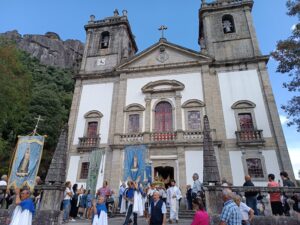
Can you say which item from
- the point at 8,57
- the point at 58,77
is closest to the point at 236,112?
the point at 8,57

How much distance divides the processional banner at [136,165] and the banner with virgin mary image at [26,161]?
5743mm

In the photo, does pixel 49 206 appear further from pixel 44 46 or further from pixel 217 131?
pixel 44 46

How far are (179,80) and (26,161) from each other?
1152 cm

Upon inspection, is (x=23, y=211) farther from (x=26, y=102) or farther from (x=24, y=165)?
(x=26, y=102)

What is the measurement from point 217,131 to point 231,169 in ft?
8.30

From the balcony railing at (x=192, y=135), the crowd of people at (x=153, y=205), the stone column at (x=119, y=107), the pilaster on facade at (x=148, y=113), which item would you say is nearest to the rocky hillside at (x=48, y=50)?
the stone column at (x=119, y=107)

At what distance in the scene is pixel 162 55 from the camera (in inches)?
740

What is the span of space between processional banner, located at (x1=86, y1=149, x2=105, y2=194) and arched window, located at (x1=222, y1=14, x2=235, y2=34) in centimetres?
1452

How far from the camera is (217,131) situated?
586 inches

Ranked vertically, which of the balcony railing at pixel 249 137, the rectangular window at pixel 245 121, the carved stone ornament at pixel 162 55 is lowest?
the balcony railing at pixel 249 137

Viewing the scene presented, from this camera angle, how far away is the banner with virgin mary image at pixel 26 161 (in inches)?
382

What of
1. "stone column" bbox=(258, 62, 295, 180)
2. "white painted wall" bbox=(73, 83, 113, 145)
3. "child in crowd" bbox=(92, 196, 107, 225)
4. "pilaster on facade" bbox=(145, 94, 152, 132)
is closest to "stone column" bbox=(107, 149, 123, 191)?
"white painted wall" bbox=(73, 83, 113, 145)

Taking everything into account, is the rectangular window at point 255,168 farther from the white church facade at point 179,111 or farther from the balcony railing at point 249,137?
Result: the balcony railing at point 249,137

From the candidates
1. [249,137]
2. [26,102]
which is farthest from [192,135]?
[26,102]
